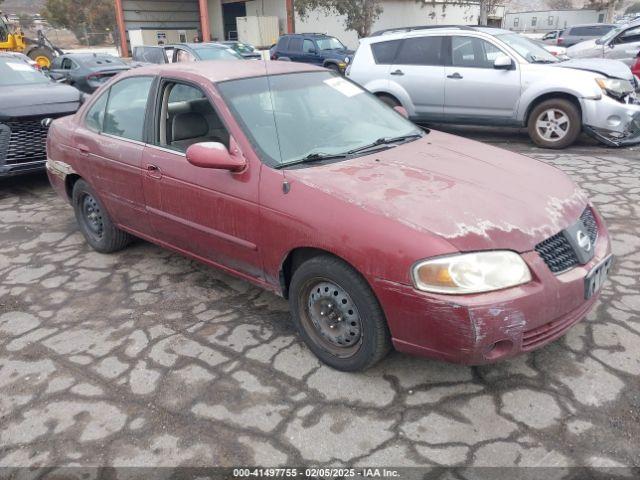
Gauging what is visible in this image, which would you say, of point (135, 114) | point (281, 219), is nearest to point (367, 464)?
point (281, 219)

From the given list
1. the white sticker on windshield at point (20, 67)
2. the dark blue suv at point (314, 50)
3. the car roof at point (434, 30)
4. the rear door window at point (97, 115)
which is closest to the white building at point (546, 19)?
the dark blue suv at point (314, 50)

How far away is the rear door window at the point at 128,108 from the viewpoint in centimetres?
389

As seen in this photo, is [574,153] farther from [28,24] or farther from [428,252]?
[28,24]

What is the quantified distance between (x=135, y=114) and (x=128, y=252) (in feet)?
4.49

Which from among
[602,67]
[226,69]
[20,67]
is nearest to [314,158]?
[226,69]

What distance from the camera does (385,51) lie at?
28.5 ft

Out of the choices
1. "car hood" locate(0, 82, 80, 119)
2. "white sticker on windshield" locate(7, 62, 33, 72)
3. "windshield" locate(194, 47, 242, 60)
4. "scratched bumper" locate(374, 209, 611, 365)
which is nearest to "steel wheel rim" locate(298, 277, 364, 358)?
"scratched bumper" locate(374, 209, 611, 365)

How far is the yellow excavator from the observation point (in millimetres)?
19291

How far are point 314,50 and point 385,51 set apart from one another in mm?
9783

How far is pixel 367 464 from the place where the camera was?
2354 mm

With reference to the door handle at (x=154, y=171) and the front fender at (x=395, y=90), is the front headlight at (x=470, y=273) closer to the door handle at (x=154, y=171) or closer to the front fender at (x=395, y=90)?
the door handle at (x=154, y=171)

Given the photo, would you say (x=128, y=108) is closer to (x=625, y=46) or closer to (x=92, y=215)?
(x=92, y=215)

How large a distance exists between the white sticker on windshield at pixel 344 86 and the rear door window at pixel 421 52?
4.57 metres

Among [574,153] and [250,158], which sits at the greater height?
[250,158]
